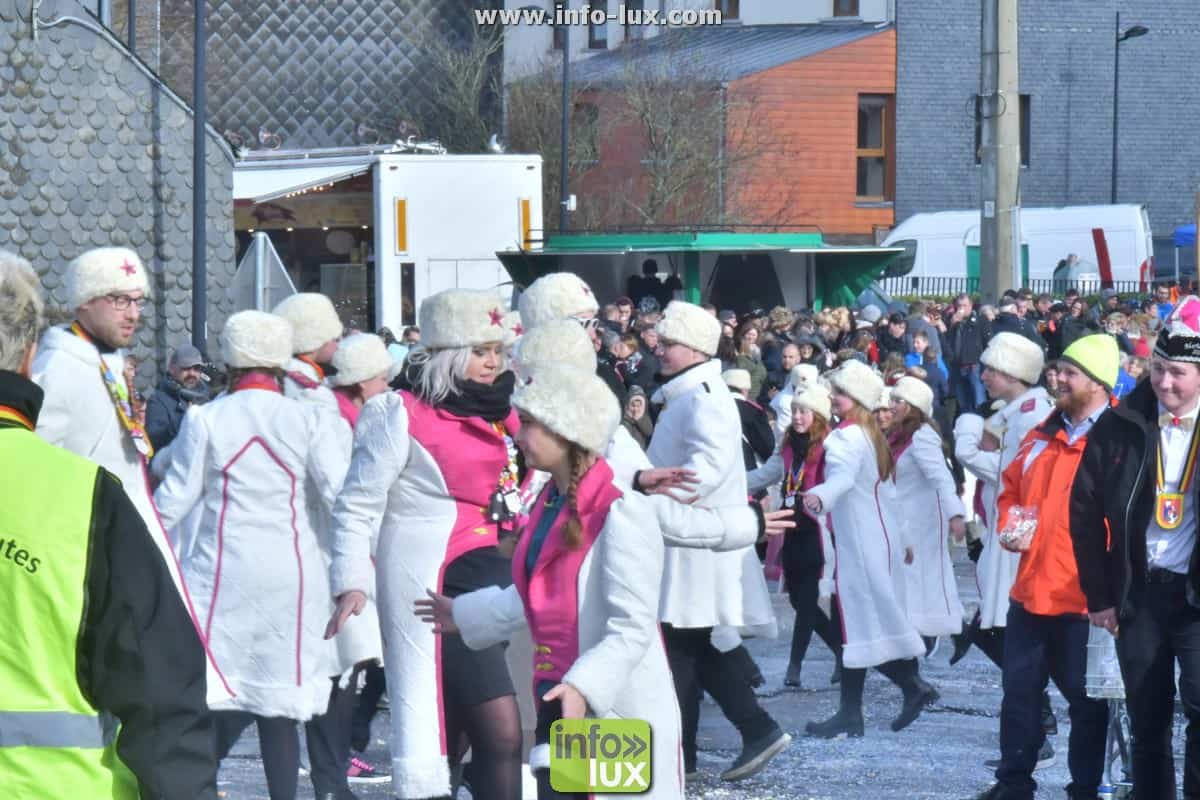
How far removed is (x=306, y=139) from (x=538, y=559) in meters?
38.1

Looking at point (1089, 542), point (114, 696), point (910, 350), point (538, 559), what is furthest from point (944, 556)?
point (910, 350)

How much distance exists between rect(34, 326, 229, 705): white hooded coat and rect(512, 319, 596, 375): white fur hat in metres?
1.12

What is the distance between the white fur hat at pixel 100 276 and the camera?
6113 mm

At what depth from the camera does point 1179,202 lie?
4916cm

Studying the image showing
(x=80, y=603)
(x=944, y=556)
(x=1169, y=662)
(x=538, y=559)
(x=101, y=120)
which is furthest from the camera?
(x=101, y=120)

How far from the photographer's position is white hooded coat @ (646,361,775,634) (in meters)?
7.39

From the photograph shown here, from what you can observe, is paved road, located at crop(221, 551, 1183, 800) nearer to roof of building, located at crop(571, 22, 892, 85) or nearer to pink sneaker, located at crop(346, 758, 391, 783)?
pink sneaker, located at crop(346, 758, 391, 783)

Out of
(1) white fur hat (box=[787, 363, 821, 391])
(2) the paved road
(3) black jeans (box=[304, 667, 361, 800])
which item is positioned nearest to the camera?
(3) black jeans (box=[304, 667, 361, 800])

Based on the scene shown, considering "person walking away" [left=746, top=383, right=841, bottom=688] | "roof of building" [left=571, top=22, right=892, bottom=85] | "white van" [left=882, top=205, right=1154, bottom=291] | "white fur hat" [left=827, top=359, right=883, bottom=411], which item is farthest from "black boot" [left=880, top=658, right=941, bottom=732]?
"roof of building" [left=571, top=22, right=892, bottom=85]

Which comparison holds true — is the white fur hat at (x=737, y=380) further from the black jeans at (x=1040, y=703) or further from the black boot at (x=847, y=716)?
the black jeans at (x=1040, y=703)

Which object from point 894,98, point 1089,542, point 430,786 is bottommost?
point 430,786

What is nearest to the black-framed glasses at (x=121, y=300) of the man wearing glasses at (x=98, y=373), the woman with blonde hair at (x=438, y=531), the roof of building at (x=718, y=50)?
the man wearing glasses at (x=98, y=373)

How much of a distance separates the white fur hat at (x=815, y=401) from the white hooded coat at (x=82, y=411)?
4427 millimetres

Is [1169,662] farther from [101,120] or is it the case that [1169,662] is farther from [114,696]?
[101,120]
